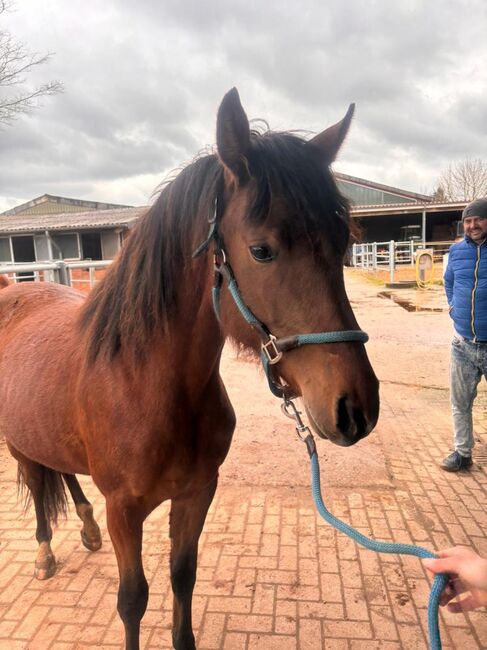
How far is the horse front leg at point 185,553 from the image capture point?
2.17 metres

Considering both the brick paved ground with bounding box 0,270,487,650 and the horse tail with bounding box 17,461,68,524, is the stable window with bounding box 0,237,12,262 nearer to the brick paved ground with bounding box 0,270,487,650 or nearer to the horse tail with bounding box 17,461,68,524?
the brick paved ground with bounding box 0,270,487,650

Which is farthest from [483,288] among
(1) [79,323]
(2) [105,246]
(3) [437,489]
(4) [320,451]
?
(2) [105,246]

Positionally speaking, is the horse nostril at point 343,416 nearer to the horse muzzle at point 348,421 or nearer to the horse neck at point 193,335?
the horse muzzle at point 348,421

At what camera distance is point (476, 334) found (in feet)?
12.3

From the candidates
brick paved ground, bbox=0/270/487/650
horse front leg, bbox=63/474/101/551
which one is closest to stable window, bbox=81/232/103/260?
brick paved ground, bbox=0/270/487/650

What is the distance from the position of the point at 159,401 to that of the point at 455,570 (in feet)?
3.76

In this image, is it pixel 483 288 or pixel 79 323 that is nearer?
pixel 79 323

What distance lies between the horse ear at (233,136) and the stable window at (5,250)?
23.1m

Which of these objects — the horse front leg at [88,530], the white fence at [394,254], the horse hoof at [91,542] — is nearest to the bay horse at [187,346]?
the horse front leg at [88,530]

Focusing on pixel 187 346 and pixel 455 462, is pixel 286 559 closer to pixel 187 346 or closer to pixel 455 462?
pixel 187 346

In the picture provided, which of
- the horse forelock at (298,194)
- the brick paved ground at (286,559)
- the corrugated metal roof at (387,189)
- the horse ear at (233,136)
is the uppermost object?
the corrugated metal roof at (387,189)

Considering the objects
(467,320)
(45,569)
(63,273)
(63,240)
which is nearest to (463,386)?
(467,320)

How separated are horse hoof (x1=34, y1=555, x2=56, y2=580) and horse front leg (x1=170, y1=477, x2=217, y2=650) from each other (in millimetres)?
1044

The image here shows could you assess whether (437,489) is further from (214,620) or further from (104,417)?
(104,417)
